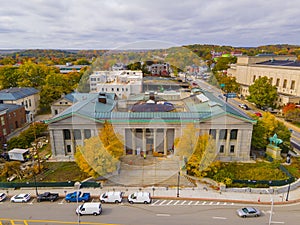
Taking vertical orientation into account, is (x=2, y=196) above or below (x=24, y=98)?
below

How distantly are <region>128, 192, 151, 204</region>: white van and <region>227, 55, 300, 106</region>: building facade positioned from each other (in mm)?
52588

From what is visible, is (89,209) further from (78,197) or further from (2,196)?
(2,196)

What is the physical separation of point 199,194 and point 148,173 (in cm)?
746

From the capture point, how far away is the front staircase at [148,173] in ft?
92.8

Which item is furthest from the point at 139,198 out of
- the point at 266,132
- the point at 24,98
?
the point at 24,98

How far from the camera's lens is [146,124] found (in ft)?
106

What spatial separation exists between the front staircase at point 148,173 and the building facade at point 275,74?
1806 inches

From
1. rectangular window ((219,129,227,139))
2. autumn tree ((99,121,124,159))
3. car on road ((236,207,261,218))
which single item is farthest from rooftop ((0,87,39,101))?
car on road ((236,207,261,218))

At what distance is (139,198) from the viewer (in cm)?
2462

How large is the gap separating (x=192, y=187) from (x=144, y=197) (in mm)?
6569

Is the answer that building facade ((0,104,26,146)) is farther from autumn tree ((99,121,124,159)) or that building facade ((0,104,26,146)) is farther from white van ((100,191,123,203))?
white van ((100,191,123,203))

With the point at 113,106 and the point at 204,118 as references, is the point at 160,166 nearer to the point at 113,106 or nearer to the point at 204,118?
the point at 204,118

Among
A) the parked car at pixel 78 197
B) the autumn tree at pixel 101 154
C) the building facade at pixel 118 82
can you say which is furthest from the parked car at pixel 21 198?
the building facade at pixel 118 82

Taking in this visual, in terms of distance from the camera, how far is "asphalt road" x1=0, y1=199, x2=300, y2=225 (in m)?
21.7
